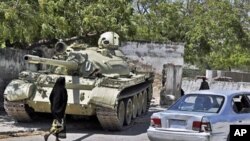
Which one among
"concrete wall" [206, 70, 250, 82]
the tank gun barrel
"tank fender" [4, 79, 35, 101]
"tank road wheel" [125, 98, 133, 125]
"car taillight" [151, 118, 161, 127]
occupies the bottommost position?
"concrete wall" [206, 70, 250, 82]

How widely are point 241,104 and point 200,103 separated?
932 mm

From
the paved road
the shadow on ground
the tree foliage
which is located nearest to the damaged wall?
the tree foliage

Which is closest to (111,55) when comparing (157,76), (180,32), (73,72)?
(73,72)

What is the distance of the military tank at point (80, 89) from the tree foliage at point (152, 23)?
5.66ft

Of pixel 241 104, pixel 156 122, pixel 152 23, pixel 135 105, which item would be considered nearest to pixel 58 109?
pixel 156 122

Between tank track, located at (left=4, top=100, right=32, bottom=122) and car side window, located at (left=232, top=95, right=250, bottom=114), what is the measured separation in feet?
20.4

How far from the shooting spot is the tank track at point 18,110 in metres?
14.7

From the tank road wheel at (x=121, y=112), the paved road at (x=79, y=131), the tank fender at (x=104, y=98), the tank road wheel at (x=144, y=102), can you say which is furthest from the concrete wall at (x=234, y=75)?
the tank fender at (x=104, y=98)

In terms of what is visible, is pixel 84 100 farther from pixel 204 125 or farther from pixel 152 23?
pixel 152 23

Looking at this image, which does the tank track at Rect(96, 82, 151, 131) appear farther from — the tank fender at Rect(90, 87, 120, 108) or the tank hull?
the tank fender at Rect(90, 87, 120, 108)

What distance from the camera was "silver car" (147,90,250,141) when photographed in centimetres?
1011

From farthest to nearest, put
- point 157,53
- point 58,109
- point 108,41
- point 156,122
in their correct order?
point 157,53, point 108,41, point 58,109, point 156,122

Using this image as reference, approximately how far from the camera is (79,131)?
14641 millimetres

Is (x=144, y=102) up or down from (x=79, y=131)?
up
